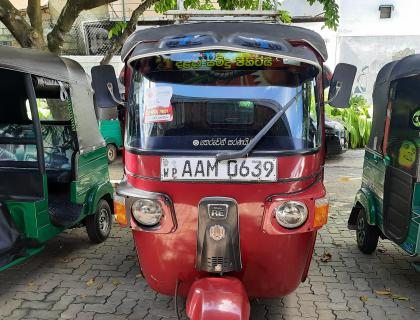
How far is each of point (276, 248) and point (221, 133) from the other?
0.87 meters

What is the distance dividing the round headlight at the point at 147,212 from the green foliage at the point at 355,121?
9.14m

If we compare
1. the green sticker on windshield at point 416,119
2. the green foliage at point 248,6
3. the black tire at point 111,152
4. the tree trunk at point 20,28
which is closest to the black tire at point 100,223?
the tree trunk at point 20,28

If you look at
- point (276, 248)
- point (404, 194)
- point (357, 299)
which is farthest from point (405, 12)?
point (276, 248)

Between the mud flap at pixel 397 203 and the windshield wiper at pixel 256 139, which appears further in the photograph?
the mud flap at pixel 397 203

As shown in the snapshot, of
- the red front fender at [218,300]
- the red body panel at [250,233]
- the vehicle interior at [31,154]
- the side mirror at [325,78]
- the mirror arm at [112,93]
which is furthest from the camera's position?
the vehicle interior at [31,154]

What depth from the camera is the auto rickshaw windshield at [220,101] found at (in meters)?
2.79

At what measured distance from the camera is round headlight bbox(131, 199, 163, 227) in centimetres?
271

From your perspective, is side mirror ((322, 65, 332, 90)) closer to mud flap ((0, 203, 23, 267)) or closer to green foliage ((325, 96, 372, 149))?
mud flap ((0, 203, 23, 267))

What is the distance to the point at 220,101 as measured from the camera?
287 centimetres

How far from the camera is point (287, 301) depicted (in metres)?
3.65

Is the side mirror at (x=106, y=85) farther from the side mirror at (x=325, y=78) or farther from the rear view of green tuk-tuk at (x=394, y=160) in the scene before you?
the rear view of green tuk-tuk at (x=394, y=160)

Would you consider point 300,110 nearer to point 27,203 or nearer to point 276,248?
point 276,248

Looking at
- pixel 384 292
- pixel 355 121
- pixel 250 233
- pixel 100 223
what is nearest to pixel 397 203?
pixel 384 292

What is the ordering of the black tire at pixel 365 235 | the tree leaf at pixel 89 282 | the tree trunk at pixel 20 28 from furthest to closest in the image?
1. the tree trunk at pixel 20 28
2. the black tire at pixel 365 235
3. the tree leaf at pixel 89 282
